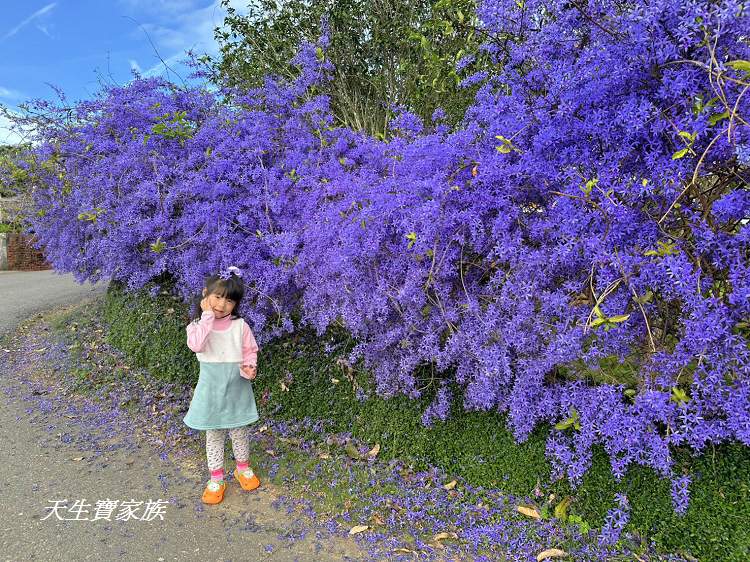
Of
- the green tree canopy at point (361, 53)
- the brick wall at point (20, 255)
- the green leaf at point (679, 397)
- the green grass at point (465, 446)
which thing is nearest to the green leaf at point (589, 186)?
the green leaf at point (679, 397)

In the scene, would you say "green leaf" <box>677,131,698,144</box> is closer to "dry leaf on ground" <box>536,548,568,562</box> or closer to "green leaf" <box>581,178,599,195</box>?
"green leaf" <box>581,178,599,195</box>

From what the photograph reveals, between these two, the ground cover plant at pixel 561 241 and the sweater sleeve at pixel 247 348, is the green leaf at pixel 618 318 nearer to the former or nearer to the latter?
the ground cover plant at pixel 561 241

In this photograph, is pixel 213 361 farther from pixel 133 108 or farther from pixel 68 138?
Answer: pixel 68 138

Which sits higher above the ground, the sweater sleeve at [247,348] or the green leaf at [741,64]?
the green leaf at [741,64]

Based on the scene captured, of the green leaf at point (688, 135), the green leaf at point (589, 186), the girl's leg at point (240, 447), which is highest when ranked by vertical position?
the green leaf at point (688, 135)

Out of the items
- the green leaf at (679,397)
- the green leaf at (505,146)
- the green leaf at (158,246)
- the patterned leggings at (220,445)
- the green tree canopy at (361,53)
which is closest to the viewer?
the green leaf at (679,397)

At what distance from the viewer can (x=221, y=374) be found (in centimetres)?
300

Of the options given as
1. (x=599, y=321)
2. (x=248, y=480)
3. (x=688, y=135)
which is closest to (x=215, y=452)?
(x=248, y=480)

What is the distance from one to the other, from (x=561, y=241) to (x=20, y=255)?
16581 mm

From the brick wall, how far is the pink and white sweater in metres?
14.1

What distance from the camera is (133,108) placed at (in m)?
4.88

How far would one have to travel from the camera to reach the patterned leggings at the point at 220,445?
2.97 m

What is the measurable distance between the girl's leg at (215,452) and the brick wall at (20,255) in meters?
14.2

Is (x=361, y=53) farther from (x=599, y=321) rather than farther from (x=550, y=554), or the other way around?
(x=550, y=554)
